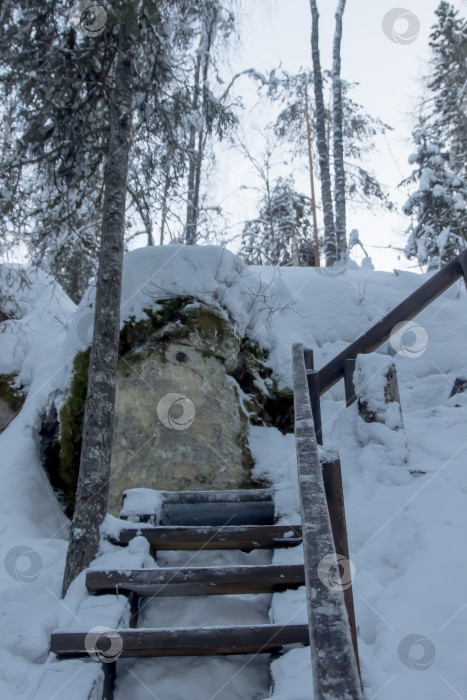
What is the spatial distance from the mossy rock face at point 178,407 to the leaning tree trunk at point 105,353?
1066 millimetres

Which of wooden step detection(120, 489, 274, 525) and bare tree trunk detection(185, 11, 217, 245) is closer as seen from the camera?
wooden step detection(120, 489, 274, 525)

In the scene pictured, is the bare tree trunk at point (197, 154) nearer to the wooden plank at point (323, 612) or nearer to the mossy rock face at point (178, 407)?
the mossy rock face at point (178, 407)

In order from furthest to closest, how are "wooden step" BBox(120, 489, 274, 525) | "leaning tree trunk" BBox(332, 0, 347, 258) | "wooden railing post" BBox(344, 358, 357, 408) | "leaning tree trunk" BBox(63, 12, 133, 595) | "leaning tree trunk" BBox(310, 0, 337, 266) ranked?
"leaning tree trunk" BBox(332, 0, 347, 258), "leaning tree trunk" BBox(310, 0, 337, 266), "wooden railing post" BBox(344, 358, 357, 408), "wooden step" BBox(120, 489, 274, 525), "leaning tree trunk" BBox(63, 12, 133, 595)

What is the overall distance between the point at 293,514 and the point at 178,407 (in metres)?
2.17

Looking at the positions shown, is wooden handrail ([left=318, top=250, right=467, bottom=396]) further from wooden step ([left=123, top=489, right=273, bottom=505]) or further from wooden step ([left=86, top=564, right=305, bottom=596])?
wooden step ([left=86, top=564, right=305, bottom=596])

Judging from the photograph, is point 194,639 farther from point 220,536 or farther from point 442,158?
point 442,158

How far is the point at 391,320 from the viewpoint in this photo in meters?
5.52

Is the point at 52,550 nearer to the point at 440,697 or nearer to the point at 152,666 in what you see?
the point at 152,666

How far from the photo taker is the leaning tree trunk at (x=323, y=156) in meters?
13.1

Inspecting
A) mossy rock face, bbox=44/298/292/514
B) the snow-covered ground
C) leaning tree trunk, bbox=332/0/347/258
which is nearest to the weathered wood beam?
the snow-covered ground

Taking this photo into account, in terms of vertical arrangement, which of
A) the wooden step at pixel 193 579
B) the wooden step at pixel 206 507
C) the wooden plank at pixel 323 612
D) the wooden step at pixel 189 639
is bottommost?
the wooden step at pixel 189 639

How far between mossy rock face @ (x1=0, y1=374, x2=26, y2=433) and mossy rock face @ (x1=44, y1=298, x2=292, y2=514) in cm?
139

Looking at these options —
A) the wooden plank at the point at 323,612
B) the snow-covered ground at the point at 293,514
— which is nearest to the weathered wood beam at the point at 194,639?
the snow-covered ground at the point at 293,514

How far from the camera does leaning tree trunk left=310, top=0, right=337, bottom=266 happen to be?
43.1ft
